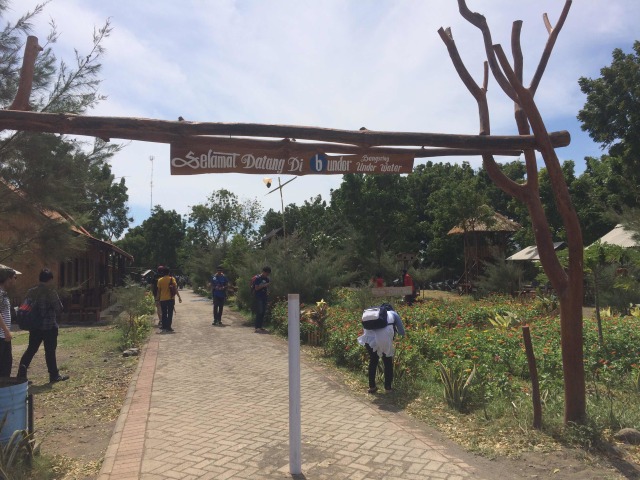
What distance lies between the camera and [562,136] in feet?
18.6

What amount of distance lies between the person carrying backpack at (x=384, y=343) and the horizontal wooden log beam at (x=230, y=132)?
8.46 ft

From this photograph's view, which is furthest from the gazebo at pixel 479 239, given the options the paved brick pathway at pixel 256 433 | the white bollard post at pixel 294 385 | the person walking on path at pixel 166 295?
the white bollard post at pixel 294 385

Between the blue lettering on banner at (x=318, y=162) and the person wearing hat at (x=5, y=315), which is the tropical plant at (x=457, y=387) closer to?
the blue lettering on banner at (x=318, y=162)

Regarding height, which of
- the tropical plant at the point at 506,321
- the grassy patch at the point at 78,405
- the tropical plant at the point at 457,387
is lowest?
the grassy patch at the point at 78,405

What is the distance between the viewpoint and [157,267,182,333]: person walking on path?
13.5 meters

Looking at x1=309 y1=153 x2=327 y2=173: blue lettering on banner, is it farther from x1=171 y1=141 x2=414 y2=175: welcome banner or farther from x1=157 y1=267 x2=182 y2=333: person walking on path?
x1=157 y1=267 x2=182 y2=333: person walking on path

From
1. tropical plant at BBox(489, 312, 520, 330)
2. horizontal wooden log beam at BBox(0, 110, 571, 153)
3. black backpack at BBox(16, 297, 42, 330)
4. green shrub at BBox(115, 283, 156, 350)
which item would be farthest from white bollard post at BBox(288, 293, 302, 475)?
green shrub at BBox(115, 283, 156, 350)

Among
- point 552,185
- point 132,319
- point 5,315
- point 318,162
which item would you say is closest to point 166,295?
point 132,319

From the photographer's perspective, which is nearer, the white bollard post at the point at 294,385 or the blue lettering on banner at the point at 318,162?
the white bollard post at the point at 294,385

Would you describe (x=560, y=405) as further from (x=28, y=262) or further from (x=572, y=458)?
(x=28, y=262)

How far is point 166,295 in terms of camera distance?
44.5ft

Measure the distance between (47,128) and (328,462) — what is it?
3.81 metres

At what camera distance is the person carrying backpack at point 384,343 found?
22.8ft

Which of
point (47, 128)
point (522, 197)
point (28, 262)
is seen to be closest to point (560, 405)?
point (522, 197)
